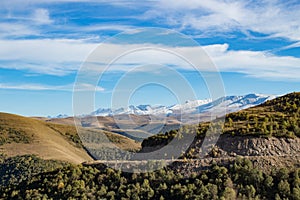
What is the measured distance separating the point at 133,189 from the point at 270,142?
1995 centimetres

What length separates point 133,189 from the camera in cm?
5469

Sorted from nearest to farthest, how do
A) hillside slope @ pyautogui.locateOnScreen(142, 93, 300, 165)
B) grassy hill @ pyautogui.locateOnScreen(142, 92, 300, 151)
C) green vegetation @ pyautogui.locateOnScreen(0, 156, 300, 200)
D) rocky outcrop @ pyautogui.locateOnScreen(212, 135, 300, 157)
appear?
green vegetation @ pyautogui.locateOnScreen(0, 156, 300, 200) → rocky outcrop @ pyautogui.locateOnScreen(212, 135, 300, 157) → hillside slope @ pyautogui.locateOnScreen(142, 93, 300, 165) → grassy hill @ pyautogui.locateOnScreen(142, 92, 300, 151)

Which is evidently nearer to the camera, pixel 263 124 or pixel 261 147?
pixel 261 147

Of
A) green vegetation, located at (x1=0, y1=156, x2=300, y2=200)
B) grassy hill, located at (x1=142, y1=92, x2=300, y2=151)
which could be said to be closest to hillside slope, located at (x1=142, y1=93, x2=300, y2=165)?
grassy hill, located at (x1=142, y1=92, x2=300, y2=151)

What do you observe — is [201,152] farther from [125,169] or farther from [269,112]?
[269,112]

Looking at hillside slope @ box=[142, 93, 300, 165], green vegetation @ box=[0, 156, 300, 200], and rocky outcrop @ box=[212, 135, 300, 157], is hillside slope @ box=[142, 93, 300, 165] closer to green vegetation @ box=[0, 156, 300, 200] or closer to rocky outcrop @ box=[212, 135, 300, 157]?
Result: rocky outcrop @ box=[212, 135, 300, 157]

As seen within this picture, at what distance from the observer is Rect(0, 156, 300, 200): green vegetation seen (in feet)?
163

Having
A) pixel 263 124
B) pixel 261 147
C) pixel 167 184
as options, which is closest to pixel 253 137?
pixel 261 147

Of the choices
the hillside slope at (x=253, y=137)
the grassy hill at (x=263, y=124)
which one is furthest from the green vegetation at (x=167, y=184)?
the grassy hill at (x=263, y=124)

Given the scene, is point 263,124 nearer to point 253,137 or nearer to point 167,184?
point 253,137

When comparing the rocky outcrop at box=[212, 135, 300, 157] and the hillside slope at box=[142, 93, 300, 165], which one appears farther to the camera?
the hillside slope at box=[142, 93, 300, 165]

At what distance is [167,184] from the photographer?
54781mm

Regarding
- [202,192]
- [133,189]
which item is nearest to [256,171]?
[202,192]

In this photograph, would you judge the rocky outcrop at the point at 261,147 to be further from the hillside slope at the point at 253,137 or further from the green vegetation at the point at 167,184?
the green vegetation at the point at 167,184
